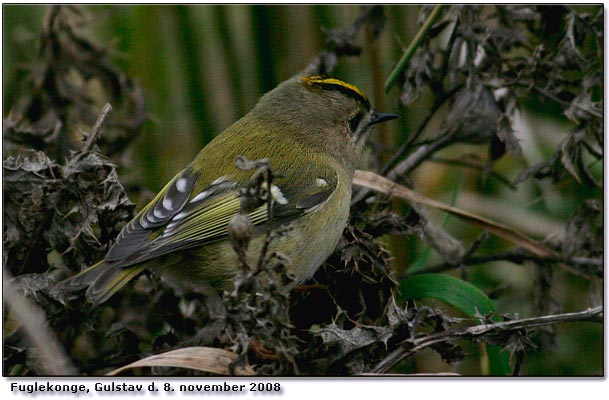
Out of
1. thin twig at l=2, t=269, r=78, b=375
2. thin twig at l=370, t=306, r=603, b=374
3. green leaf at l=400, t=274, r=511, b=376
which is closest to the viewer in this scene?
thin twig at l=2, t=269, r=78, b=375

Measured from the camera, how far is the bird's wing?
249 cm

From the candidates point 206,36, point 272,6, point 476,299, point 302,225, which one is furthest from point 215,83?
point 476,299

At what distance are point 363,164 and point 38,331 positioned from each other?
2.08 m

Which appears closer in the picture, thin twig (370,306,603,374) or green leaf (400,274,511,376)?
thin twig (370,306,603,374)

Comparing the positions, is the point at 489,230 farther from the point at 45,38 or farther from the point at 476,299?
the point at 45,38

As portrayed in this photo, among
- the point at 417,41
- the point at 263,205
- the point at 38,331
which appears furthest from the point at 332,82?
the point at 38,331

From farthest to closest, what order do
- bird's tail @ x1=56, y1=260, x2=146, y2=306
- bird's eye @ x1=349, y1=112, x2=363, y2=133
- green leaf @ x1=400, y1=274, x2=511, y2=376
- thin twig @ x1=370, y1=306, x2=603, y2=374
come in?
bird's eye @ x1=349, y1=112, x2=363, y2=133 → green leaf @ x1=400, y1=274, x2=511, y2=376 → bird's tail @ x1=56, y1=260, x2=146, y2=306 → thin twig @ x1=370, y1=306, x2=603, y2=374

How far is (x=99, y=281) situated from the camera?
2408mm

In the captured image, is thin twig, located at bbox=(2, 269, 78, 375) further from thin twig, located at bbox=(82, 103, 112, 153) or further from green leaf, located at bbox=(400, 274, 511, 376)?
green leaf, located at bbox=(400, 274, 511, 376)

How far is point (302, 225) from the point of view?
275 centimetres

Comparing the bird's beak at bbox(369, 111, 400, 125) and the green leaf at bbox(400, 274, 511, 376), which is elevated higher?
the bird's beak at bbox(369, 111, 400, 125)

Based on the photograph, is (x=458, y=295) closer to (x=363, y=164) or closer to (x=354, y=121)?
(x=354, y=121)

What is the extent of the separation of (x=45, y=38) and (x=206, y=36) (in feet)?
2.40

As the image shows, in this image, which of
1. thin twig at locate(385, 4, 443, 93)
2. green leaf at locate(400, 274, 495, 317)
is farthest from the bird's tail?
thin twig at locate(385, 4, 443, 93)
